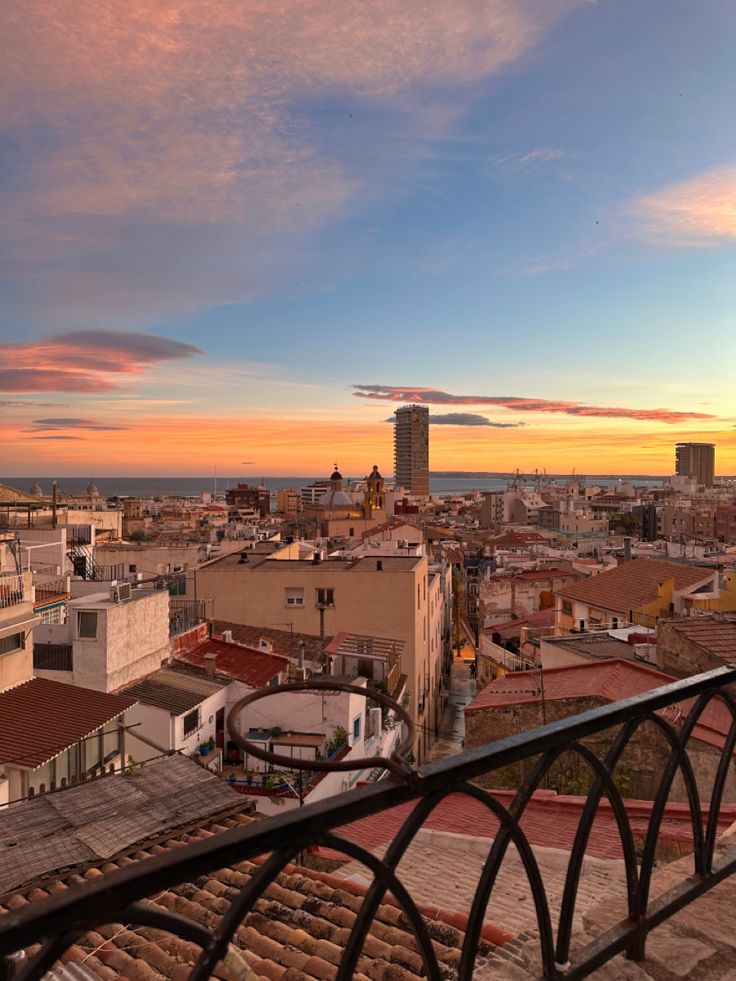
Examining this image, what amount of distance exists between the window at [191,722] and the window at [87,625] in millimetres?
2428

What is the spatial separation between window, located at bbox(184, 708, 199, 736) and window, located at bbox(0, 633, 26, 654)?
10.1 feet

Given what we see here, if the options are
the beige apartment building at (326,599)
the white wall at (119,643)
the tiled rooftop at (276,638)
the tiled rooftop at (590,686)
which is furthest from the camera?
the beige apartment building at (326,599)

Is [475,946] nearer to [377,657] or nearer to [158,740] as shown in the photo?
[158,740]

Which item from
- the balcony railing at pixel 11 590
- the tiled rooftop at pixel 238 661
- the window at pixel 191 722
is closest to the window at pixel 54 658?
the balcony railing at pixel 11 590

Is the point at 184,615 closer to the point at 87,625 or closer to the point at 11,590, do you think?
the point at 87,625

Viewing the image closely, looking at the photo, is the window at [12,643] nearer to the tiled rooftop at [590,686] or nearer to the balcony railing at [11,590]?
the balcony railing at [11,590]

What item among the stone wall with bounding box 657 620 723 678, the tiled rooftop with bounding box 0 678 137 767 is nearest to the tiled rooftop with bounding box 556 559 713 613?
the stone wall with bounding box 657 620 723 678

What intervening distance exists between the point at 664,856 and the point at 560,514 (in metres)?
108

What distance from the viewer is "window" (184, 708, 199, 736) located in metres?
13.4

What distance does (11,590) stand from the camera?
13.7 m

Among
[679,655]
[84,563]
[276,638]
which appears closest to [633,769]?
[679,655]

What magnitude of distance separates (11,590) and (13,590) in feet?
0.14

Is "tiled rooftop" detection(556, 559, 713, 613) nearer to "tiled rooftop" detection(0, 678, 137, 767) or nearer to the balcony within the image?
"tiled rooftop" detection(0, 678, 137, 767)

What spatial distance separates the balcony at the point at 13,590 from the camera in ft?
43.7
